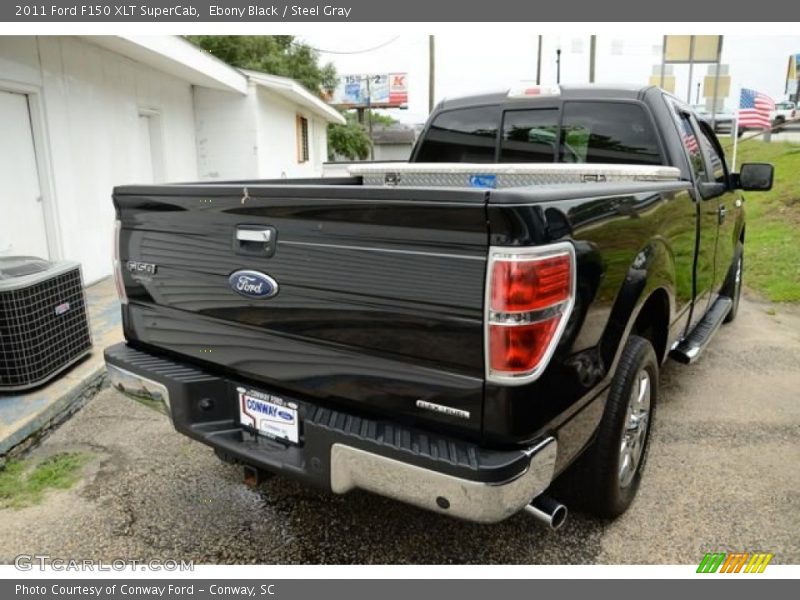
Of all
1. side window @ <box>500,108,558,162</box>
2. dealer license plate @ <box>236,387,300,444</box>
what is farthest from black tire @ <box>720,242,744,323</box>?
dealer license plate @ <box>236,387,300,444</box>

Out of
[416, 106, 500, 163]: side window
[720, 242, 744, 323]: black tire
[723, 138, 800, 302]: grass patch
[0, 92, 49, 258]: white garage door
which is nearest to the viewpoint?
[416, 106, 500, 163]: side window

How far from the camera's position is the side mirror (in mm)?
4254

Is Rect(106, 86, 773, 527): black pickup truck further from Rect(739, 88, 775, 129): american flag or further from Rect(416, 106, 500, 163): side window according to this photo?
Rect(739, 88, 775, 129): american flag

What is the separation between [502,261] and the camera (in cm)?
174

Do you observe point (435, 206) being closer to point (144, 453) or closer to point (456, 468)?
point (456, 468)

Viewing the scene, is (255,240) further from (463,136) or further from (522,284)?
(463,136)

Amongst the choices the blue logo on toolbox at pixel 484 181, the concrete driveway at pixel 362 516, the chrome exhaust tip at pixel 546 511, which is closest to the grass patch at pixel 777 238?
the concrete driveway at pixel 362 516

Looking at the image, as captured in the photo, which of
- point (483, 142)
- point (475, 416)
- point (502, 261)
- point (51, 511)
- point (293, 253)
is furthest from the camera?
point (483, 142)

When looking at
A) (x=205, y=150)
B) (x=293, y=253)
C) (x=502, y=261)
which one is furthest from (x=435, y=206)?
(x=205, y=150)

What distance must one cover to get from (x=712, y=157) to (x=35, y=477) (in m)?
4.86

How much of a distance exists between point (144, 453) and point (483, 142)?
116 inches

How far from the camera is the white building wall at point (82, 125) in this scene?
21.1 ft

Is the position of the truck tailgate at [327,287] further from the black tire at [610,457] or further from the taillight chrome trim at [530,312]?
the black tire at [610,457]

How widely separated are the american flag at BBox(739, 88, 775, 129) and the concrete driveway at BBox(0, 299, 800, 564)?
1323 centimetres
